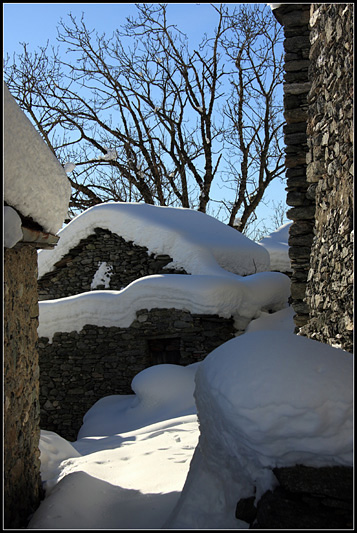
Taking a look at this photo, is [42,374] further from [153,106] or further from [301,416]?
[153,106]

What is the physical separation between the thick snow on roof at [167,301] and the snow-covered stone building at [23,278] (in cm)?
516

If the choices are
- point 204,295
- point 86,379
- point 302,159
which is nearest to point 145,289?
point 204,295

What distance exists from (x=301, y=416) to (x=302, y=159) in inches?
167

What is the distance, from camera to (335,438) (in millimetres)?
2275

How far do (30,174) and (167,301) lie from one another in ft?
20.1

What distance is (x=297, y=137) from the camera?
6.07 meters

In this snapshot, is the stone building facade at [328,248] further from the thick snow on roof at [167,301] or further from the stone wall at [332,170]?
the thick snow on roof at [167,301]

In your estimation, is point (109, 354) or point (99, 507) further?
point (109, 354)

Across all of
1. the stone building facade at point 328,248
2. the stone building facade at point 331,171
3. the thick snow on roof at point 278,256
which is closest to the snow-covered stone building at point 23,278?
the stone building facade at point 328,248

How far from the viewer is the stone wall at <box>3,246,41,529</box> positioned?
3188 mm

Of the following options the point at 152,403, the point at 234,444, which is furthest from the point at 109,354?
the point at 234,444

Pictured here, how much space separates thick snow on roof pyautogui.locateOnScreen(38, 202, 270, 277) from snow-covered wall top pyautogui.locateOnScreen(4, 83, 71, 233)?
672 cm

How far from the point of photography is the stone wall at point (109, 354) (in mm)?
9008

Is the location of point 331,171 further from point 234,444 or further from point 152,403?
point 152,403
